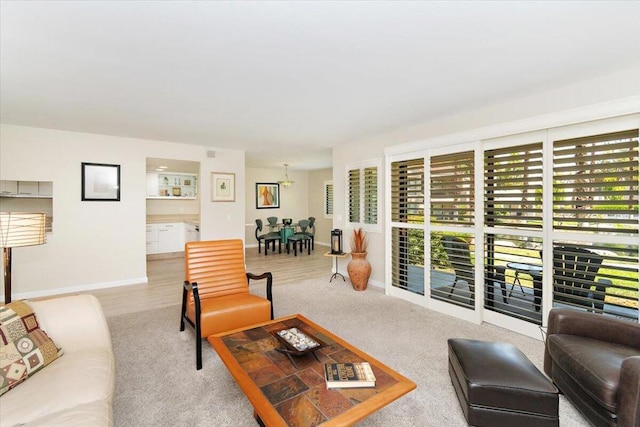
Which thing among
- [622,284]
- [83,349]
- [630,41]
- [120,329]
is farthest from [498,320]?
[120,329]

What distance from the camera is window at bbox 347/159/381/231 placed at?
5125 millimetres

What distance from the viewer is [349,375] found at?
1.71 m

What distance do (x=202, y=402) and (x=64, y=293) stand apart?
4.12m

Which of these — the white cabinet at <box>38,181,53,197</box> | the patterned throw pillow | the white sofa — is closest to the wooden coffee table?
the white sofa

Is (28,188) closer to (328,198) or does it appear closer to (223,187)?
(223,187)

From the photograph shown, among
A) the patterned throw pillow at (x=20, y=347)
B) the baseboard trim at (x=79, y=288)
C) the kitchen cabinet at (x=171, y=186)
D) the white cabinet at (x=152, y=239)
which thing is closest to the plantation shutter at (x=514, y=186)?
the patterned throw pillow at (x=20, y=347)

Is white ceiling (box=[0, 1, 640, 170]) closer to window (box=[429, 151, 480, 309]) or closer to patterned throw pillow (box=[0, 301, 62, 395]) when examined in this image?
window (box=[429, 151, 480, 309])

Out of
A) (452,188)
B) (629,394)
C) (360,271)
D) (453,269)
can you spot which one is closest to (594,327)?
(629,394)

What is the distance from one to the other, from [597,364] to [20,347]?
3.31m

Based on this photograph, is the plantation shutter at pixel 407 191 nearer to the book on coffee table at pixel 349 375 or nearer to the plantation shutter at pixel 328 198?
the book on coffee table at pixel 349 375

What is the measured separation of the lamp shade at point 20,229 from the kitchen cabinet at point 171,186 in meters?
6.02

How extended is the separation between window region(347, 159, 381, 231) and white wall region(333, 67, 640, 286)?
0.46ft

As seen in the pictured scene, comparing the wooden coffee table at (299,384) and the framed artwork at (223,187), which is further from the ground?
the framed artwork at (223,187)

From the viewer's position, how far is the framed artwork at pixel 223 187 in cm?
610
